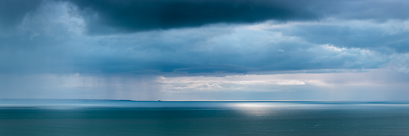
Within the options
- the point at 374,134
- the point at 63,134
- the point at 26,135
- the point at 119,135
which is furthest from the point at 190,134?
the point at 374,134

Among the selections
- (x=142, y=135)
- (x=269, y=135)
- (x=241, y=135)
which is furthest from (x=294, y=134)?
(x=142, y=135)

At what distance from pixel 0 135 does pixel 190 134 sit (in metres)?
25.6

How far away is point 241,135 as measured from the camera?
54.5m

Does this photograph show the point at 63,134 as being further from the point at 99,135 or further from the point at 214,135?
the point at 214,135

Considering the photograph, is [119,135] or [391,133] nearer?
[119,135]

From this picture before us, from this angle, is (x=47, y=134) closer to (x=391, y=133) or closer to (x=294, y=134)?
(x=294, y=134)

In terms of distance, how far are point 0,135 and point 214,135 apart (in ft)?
94.4

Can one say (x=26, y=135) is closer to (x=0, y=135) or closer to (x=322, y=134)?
(x=0, y=135)

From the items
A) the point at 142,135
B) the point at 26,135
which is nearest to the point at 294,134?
the point at 142,135

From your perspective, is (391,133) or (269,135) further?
(391,133)

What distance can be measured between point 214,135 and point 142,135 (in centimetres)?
986

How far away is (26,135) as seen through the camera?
54.9 meters

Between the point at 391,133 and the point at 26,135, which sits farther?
the point at 391,133

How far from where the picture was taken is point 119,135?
2126 inches
